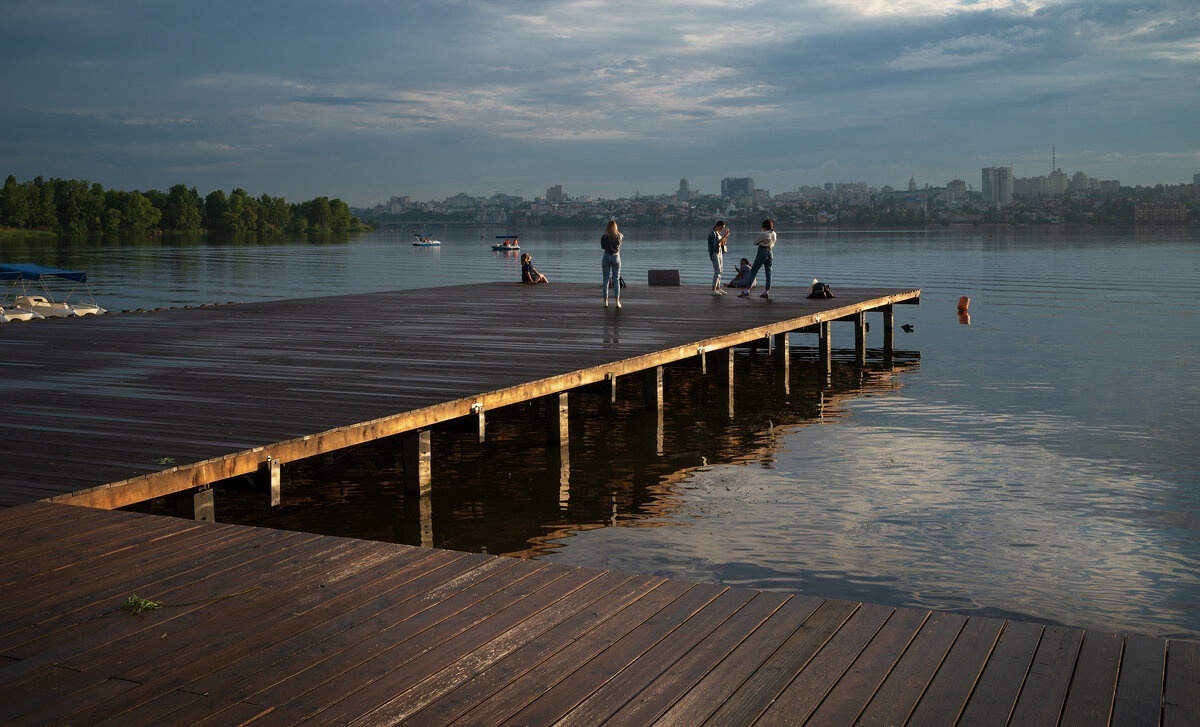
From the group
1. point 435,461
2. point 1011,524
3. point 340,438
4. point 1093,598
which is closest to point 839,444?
point 1011,524

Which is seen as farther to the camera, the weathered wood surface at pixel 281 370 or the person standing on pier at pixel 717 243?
the person standing on pier at pixel 717 243

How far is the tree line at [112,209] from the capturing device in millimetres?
163625

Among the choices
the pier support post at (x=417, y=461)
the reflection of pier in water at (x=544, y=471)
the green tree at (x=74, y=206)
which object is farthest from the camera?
the green tree at (x=74, y=206)

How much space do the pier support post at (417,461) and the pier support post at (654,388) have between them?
217 inches

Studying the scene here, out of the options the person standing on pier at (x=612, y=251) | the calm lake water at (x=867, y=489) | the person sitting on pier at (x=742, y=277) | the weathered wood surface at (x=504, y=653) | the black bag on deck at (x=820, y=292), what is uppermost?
the person standing on pier at (x=612, y=251)

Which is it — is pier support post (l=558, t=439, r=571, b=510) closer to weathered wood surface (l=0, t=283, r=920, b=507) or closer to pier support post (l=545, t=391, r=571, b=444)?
pier support post (l=545, t=391, r=571, b=444)

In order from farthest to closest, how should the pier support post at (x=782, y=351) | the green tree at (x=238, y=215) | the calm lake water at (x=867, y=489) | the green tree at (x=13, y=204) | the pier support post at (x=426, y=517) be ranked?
the green tree at (x=238, y=215)
the green tree at (x=13, y=204)
the pier support post at (x=782, y=351)
the pier support post at (x=426, y=517)
the calm lake water at (x=867, y=489)

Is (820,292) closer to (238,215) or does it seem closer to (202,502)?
(202,502)

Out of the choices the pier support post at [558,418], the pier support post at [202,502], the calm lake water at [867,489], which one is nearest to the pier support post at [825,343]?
the calm lake water at [867,489]

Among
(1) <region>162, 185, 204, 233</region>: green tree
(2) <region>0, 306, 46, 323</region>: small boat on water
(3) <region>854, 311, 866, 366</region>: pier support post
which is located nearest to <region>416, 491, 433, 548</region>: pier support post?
(3) <region>854, 311, 866, 366</region>: pier support post

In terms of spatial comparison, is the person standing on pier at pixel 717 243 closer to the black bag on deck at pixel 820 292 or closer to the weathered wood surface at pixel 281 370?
the weathered wood surface at pixel 281 370

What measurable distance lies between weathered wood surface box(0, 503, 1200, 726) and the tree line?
585ft

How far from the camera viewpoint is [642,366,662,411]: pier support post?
16.0 m

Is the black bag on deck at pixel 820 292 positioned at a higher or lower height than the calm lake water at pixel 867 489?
higher
